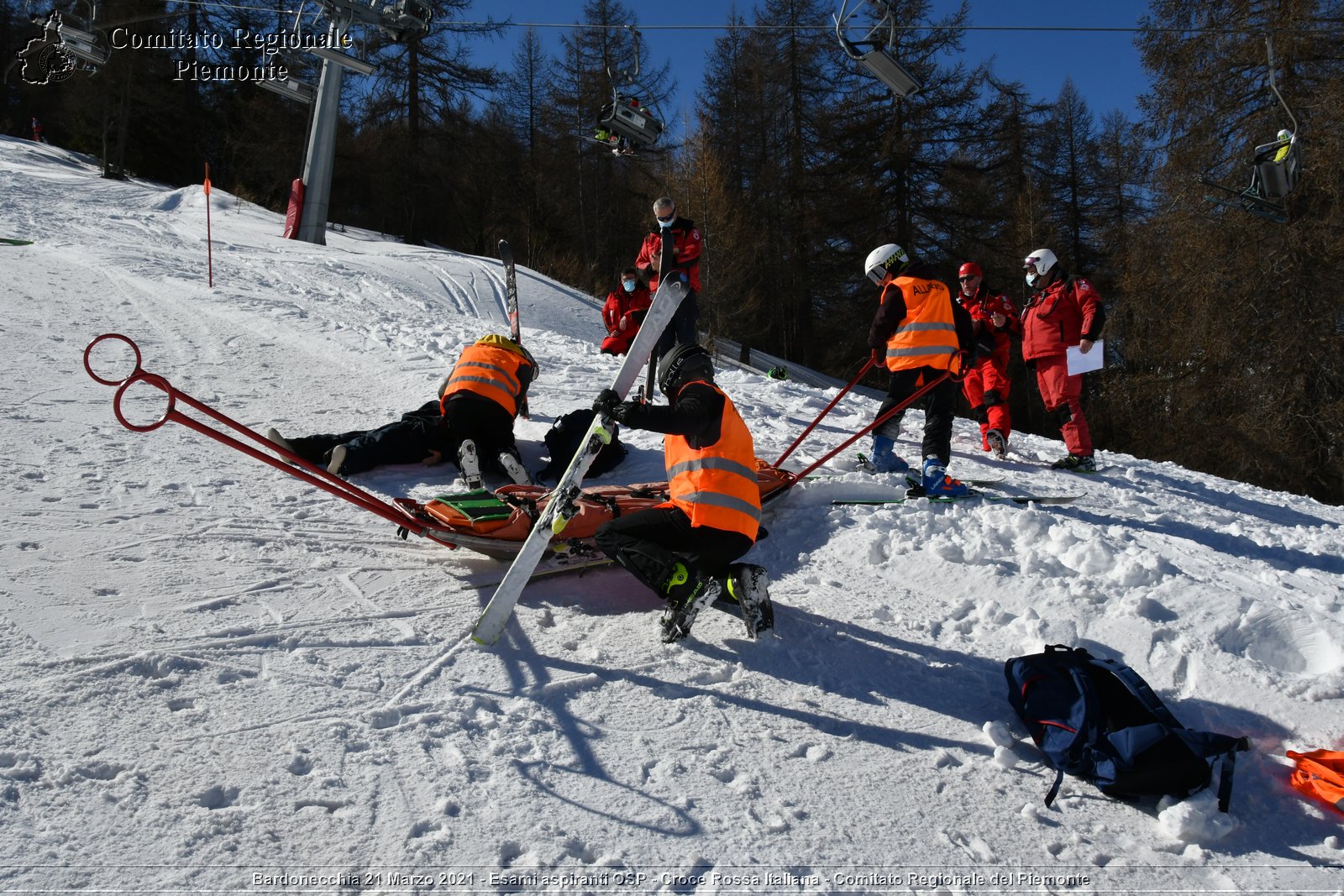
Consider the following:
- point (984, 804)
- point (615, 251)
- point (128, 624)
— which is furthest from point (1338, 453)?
point (615, 251)

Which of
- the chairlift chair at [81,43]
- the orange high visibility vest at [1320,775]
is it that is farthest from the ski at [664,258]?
the chairlift chair at [81,43]

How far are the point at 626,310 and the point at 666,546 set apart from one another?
533 cm

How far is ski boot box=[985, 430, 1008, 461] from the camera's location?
7117 mm

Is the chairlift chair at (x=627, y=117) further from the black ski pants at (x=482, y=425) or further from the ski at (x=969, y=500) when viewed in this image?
the ski at (x=969, y=500)

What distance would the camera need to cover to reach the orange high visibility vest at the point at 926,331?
553 centimetres

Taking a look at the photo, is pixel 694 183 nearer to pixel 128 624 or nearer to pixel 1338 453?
pixel 1338 453

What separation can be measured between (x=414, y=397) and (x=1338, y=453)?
15360 millimetres

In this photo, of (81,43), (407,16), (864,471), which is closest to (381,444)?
(864,471)

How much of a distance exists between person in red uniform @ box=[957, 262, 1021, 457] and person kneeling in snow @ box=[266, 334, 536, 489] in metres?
4.31

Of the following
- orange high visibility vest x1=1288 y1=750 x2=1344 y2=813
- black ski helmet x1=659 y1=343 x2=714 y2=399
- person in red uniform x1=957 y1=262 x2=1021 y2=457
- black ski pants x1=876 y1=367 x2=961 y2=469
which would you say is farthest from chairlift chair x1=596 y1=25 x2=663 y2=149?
orange high visibility vest x1=1288 y1=750 x2=1344 y2=813

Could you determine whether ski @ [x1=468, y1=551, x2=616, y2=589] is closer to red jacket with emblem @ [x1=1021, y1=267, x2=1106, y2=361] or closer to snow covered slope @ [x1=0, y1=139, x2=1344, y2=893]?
snow covered slope @ [x1=0, y1=139, x2=1344, y2=893]

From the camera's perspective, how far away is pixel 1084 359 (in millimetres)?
6793

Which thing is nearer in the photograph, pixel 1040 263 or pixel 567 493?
pixel 567 493

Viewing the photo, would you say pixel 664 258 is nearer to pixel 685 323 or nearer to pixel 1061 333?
pixel 685 323
